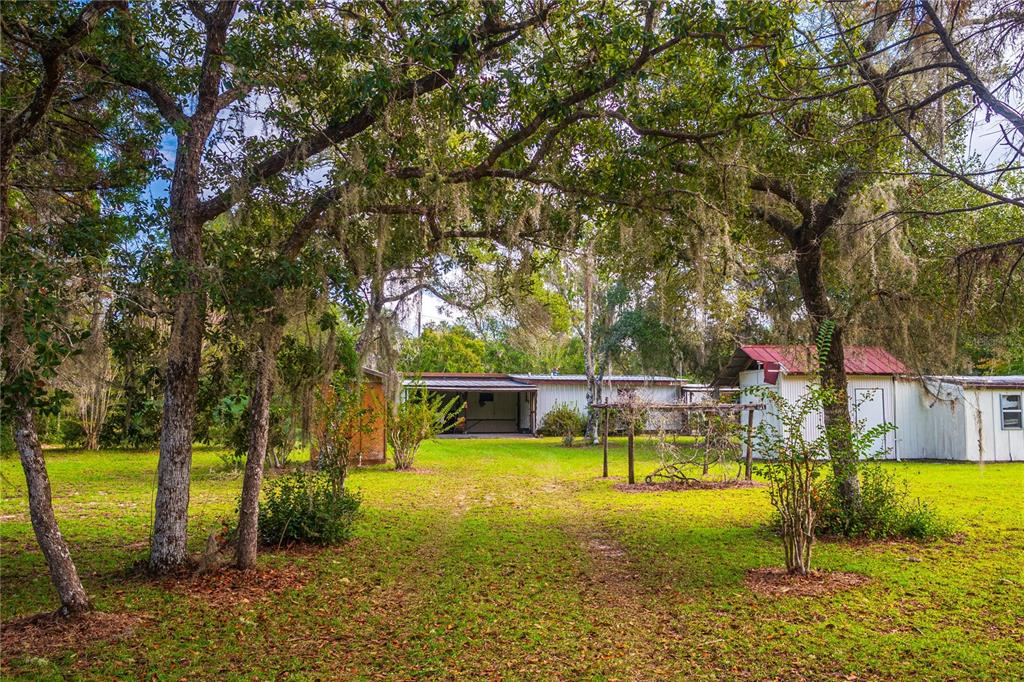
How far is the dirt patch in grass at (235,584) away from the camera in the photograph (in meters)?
5.31

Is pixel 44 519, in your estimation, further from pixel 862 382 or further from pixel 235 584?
pixel 862 382

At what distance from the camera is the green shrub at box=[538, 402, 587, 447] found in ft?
80.3

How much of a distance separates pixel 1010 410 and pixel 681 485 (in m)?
10.7

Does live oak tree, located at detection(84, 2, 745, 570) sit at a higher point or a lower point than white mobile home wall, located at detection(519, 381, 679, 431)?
higher

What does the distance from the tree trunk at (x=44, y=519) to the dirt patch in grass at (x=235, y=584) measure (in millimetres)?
777

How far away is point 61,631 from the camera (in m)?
4.47

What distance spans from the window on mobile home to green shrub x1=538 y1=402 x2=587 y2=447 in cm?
1193

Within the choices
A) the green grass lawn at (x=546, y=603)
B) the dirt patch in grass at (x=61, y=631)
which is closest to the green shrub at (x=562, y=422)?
the green grass lawn at (x=546, y=603)

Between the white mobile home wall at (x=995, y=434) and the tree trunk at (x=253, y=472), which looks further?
the white mobile home wall at (x=995, y=434)

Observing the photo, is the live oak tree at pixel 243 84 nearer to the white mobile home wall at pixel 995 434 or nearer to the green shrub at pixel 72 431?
the green shrub at pixel 72 431

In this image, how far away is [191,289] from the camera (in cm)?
496

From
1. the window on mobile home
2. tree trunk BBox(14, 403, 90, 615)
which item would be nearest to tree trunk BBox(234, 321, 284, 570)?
tree trunk BBox(14, 403, 90, 615)

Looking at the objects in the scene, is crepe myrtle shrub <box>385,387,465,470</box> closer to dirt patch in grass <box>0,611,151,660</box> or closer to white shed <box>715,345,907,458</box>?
white shed <box>715,345,907,458</box>

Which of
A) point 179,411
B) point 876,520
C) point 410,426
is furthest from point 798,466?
point 410,426
